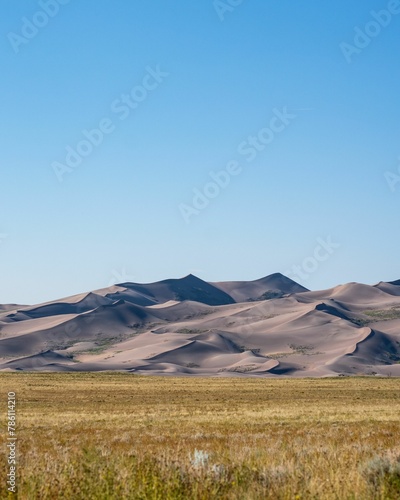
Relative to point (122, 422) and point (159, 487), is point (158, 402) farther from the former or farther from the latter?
point (159, 487)

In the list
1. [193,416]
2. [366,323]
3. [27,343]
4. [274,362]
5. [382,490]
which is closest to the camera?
[382,490]

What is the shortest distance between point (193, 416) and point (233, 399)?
49.6 ft

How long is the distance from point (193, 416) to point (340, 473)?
22.1m

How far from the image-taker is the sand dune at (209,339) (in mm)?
104750

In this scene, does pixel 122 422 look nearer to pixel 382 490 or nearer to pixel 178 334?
pixel 382 490

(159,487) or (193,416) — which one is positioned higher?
(159,487)

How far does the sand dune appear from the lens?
344ft

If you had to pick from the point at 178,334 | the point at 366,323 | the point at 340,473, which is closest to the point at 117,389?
the point at 340,473

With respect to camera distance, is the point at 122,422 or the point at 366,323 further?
the point at 366,323

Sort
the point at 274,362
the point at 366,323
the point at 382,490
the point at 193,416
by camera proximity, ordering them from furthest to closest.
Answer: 1. the point at 366,323
2. the point at 274,362
3. the point at 193,416
4. the point at 382,490

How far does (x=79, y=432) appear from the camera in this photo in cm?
2108

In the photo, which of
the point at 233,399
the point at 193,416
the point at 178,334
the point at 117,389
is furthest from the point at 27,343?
the point at 193,416

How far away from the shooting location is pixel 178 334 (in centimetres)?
13538

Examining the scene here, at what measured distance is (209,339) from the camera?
12694 centimetres
